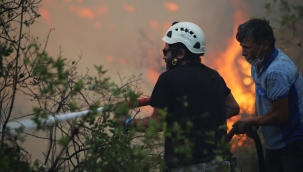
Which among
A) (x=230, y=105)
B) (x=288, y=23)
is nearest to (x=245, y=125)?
(x=230, y=105)

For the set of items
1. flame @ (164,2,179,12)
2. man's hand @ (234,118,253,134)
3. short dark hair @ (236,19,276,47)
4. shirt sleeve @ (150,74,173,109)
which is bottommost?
man's hand @ (234,118,253,134)

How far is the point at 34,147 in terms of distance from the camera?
613 centimetres

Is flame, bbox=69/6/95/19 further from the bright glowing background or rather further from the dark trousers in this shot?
the dark trousers

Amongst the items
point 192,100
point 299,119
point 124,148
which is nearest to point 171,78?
point 192,100

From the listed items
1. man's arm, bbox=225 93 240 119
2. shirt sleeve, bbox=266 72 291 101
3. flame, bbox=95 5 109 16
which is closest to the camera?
shirt sleeve, bbox=266 72 291 101

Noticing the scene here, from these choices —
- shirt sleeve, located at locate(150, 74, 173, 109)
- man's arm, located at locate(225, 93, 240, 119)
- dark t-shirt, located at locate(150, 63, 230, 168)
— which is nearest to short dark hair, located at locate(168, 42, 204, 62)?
dark t-shirt, located at locate(150, 63, 230, 168)

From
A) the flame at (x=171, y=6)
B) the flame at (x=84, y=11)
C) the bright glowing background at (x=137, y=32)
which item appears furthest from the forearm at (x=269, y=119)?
the flame at (x=171, y=6)

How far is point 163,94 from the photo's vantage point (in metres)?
3.93

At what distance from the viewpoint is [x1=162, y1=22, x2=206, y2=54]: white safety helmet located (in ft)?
14.2

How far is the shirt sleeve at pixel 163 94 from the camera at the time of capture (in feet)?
12.9

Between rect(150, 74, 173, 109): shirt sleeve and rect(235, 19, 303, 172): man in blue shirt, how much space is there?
1.02 metres

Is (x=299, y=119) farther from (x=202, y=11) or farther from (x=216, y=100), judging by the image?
(x=202, y=11)

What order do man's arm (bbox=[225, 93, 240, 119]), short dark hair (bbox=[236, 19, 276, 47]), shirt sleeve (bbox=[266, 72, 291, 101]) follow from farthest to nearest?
short dark hair (bbox=[236, 19, 276, 47]) → man's arm (bbox=[225, 93, 240, 119]) → shirt sleeve (bbox=[266, 72, 291, 101])

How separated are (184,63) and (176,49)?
14 centimetres
